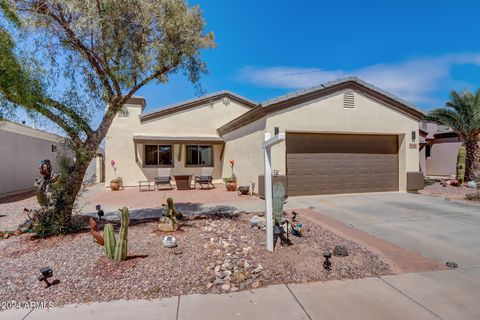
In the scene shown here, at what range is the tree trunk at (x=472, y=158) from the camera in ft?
50.5

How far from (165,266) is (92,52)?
5.41 m

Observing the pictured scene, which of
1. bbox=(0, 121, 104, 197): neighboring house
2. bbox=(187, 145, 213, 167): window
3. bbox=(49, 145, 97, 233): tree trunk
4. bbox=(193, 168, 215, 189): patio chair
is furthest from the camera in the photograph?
bbox=(187, 145, 213, 167): window

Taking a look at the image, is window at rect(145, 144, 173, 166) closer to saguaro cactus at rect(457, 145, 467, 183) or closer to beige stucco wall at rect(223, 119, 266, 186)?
beige stucco wall at rect(223, 119, 266, 186)

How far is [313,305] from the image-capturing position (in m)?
3.61

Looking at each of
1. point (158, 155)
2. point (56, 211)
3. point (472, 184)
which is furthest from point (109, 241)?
point (472, 184)

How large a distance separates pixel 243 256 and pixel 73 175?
4.51 m

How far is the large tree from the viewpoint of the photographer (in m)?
6.02

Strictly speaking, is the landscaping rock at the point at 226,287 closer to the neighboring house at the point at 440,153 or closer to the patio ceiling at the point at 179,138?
the patio ceiling at the point at 179,138

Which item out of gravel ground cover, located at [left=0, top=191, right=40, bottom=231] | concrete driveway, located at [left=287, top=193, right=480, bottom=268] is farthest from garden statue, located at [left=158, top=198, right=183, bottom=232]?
concrete driveway, located at [left=287, top=193, right=480, bottom=268]

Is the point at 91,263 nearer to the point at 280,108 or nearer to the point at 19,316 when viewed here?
the point at 19,316

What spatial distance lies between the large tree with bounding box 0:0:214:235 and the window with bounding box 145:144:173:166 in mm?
10361

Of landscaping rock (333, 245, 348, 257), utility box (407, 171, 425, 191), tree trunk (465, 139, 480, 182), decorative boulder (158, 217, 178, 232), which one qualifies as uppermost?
tree trunk (465, 139, 480, 182)

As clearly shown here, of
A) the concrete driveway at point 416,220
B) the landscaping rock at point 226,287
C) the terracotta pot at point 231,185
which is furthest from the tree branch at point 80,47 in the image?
the terracotta pot at point 231,185

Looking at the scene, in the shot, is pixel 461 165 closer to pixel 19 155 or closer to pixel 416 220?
pixel 416 220
